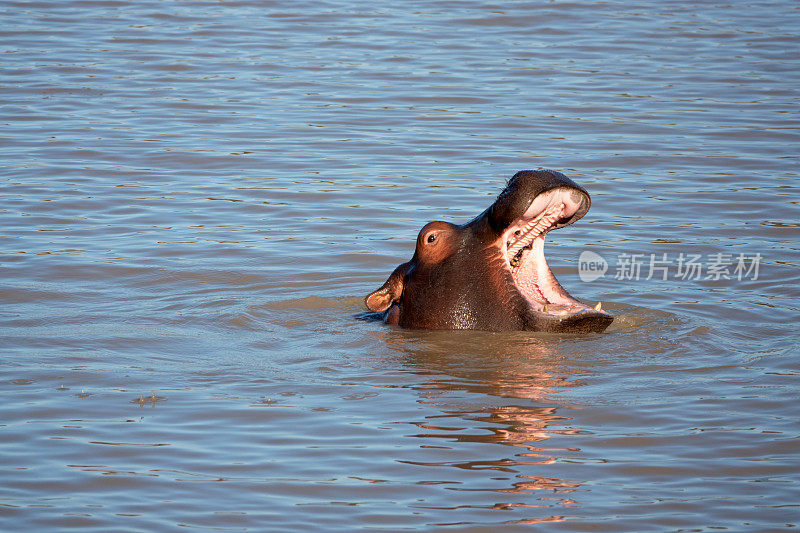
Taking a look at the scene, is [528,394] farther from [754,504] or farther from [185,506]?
[185,506]

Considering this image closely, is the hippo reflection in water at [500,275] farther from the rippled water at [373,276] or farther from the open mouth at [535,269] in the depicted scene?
the rippled water at [373,276]

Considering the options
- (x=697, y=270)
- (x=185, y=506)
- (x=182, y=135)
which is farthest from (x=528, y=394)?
(x=182, y=135)

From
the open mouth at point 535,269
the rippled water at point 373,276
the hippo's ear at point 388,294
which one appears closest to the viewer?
the rippled water at point 373,276

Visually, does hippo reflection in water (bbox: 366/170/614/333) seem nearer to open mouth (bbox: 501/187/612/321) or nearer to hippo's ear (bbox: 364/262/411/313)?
open mouth (bbox: 501/187/612/321)

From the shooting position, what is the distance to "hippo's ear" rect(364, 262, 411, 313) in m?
8.00

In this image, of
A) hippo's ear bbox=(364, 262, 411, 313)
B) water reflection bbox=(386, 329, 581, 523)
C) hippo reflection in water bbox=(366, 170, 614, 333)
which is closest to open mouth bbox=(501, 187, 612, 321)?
hippo reflection in water bbox=(366, 170, 614, 333)

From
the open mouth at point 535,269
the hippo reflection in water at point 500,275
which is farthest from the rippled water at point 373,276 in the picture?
the open mouth at point 535,269

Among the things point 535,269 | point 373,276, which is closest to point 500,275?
point 535,269

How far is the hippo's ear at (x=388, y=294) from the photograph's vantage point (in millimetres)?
7996

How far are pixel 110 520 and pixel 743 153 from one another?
10257 millimetres

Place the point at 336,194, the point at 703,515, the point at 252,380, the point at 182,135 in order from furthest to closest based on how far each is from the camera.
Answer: the point at 182,135
the point at 336,194
the point at 252,380
the point at 703,515

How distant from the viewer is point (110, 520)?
202 inches

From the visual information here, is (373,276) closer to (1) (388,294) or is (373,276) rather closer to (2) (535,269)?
(1) (388,294)

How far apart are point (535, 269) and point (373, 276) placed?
273 centimetres
